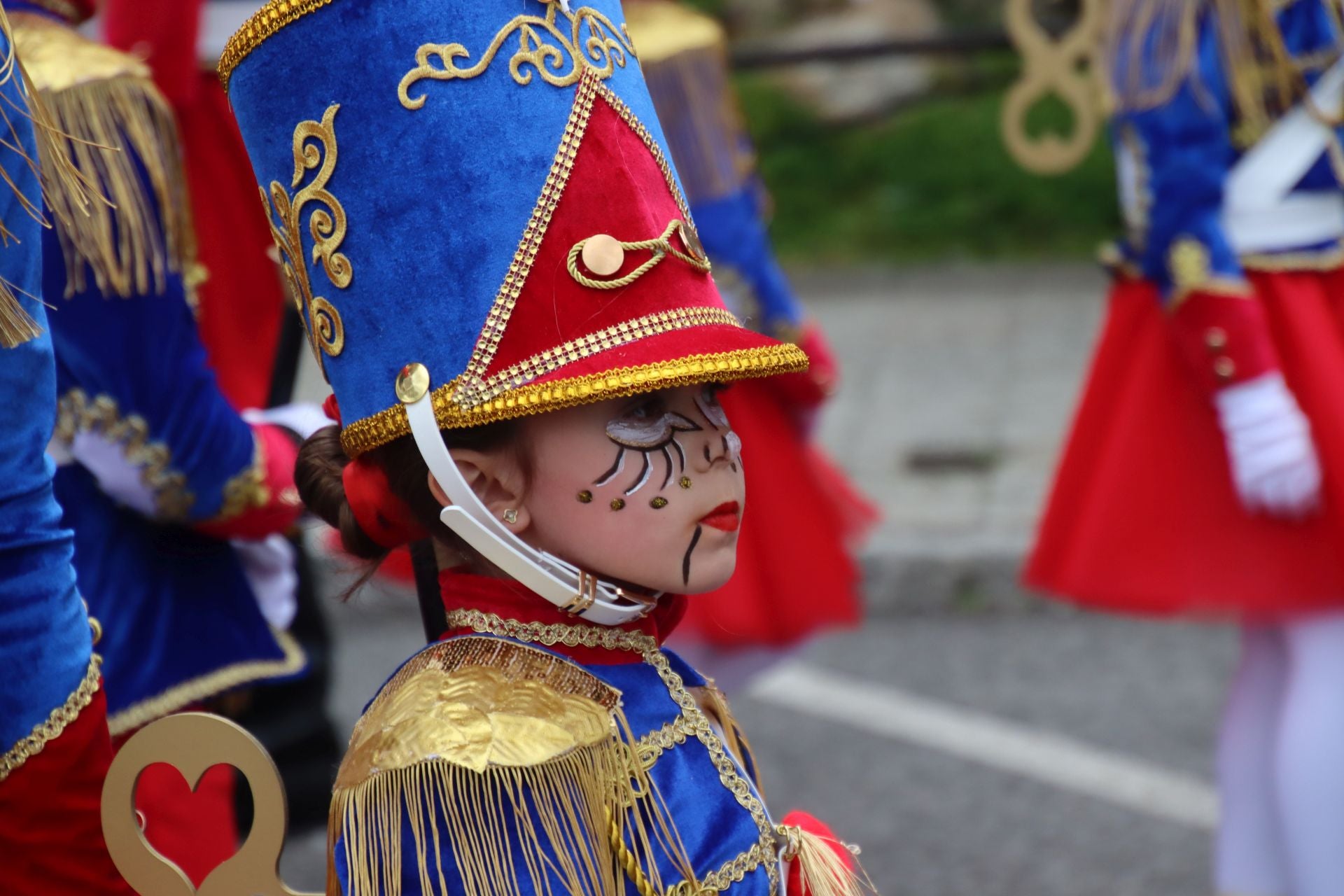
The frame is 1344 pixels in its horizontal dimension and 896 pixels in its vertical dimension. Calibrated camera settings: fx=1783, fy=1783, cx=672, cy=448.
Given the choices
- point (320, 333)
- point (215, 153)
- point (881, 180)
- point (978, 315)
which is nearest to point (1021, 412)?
point (978, 315)

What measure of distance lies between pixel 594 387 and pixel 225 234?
5.46 ft

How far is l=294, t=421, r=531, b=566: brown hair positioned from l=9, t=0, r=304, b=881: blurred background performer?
0.41 m

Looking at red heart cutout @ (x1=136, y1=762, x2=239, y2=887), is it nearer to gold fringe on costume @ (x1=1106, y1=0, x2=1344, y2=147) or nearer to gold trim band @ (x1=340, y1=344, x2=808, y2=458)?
gold trim band @ (x1=340, y1=344, x2=808, y2=458)

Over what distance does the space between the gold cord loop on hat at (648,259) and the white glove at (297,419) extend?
888 mm

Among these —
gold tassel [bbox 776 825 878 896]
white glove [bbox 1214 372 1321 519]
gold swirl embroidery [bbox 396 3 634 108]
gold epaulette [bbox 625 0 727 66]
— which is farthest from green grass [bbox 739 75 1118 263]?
gold swirl embroidery [bbox 396 3 634 108]

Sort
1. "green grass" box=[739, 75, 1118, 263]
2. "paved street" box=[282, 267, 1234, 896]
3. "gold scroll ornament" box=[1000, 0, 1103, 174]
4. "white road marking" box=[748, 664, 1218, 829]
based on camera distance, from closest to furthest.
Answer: "gold scroll ornament" box=[1000, 0, 1103, 174]
"paved street" box=[282, 267, 1234, 896]
"white road marking" box=[748, 664, 1218, 829]
"green grass" box=[739, 75, 1118, 263]

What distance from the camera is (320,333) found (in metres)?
1.78

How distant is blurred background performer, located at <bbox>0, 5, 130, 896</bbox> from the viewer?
1638mm

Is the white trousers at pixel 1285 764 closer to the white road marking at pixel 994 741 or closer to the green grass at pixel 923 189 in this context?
the white road marking at pixel 994 741

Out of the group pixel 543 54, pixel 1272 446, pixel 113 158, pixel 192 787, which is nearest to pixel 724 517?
pixel 543 54

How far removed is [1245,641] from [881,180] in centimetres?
584

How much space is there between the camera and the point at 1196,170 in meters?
3.08

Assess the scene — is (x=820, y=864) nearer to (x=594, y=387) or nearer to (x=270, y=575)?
(x=594, y=387)

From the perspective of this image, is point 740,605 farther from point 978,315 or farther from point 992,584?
point 978,315
